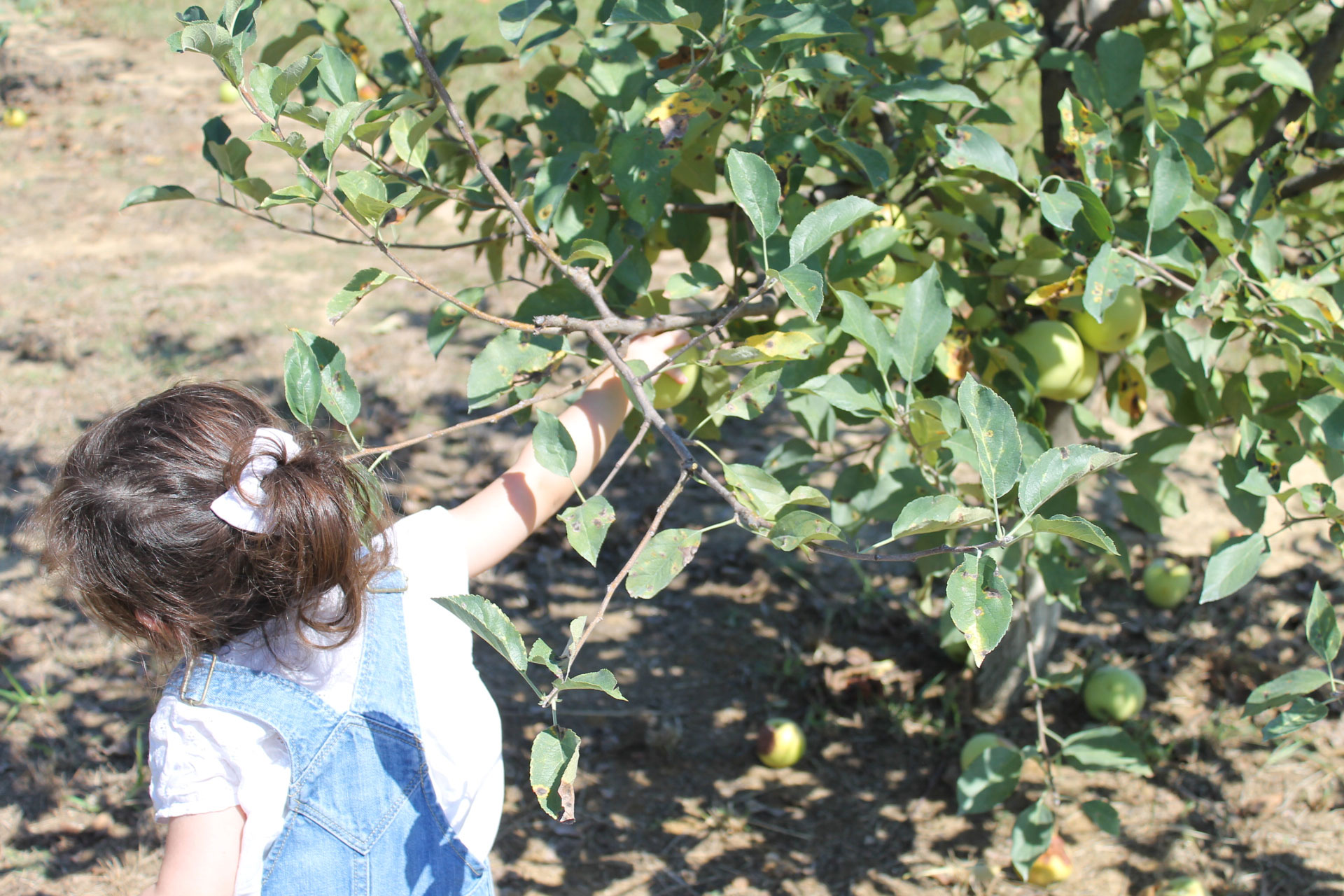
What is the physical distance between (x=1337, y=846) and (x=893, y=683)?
3.06ft

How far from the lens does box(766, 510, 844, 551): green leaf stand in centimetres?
80

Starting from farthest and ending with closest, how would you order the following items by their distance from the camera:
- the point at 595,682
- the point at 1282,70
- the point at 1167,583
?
the point at 1167,583, the point at 1282,70, the point at 595,682

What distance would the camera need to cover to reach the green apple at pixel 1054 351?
143 cm

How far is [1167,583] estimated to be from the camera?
2.61 meters

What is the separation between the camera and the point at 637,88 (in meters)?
1.29

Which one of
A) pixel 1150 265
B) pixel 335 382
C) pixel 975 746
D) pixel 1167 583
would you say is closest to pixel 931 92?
pixel 1150 265

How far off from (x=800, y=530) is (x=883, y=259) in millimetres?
659

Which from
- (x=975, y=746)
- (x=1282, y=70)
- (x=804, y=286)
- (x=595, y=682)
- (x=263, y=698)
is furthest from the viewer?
(x=975, y=746)

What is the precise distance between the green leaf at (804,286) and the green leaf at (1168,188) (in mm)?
477

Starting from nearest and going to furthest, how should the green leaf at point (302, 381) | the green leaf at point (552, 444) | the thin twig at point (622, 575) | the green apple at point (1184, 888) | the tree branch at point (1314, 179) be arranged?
the thin twig at point (622, 575) < the green leaf at point (302, 381) < the green leaf at point (552, 444) < the tree branch at point (1314, 179) < the green apple at point (1184, 888)

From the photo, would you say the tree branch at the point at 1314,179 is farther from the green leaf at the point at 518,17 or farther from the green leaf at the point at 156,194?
the green leaf at the point at 156,194

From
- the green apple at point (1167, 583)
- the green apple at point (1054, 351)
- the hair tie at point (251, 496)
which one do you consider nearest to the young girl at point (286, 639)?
the hair tie at point (251, 496)

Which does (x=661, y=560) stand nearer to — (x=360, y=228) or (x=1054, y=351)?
(x=360, y=228)

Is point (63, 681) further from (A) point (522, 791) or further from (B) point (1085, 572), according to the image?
(B) point (1085, 572)
